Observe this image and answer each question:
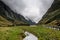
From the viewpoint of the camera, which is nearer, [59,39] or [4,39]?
[4,39]

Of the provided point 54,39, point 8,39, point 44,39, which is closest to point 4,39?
point 8,39

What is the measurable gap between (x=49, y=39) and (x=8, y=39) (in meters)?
13.9

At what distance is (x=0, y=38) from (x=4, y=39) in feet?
7.31

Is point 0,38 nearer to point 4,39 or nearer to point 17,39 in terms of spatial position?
point 4,39

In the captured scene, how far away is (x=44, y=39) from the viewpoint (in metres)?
54.1

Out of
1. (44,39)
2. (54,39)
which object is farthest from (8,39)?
(54,39)

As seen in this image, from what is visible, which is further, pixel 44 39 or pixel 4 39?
pixel 44 39

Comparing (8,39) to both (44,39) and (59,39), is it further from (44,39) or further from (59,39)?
(59,39)

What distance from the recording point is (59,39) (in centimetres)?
5494

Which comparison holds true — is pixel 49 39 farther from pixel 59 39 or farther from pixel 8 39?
pixel 8 39

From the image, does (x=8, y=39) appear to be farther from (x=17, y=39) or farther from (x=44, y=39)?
(x=44, y=39)

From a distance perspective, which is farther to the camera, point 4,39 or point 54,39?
point 54,39

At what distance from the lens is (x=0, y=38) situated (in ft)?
172

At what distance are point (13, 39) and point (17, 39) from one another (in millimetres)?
1399
